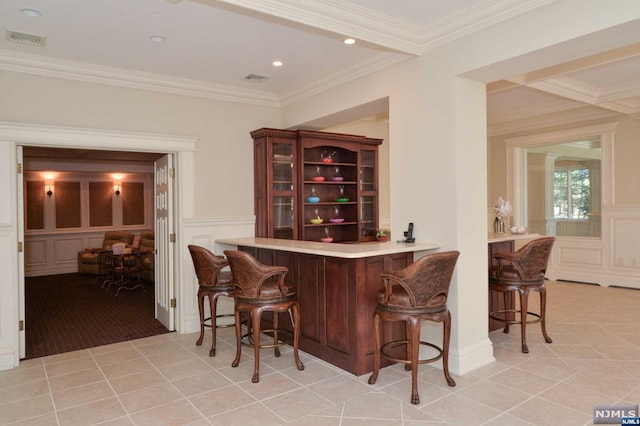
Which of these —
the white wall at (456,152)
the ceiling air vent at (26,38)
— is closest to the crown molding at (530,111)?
the white wall at (456,152)

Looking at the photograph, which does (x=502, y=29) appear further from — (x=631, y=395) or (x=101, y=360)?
(x=101, y=360)

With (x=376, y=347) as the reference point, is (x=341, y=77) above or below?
above

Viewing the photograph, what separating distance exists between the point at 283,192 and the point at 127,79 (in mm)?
2131

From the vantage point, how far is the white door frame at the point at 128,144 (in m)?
4.03

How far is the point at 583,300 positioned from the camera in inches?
236

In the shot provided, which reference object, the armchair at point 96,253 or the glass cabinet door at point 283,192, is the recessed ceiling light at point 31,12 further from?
the armchair at point 96,253

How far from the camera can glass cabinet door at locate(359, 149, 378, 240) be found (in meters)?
6.44

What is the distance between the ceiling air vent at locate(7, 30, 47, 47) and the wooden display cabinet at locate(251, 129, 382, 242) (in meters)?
2.33

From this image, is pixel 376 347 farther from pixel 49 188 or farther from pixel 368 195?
pixel 49 188

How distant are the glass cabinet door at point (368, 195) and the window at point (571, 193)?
145 inches

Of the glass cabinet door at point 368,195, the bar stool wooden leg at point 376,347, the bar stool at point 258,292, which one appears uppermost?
the glass cabinet door at point 368,195

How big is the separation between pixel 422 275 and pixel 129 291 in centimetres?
591

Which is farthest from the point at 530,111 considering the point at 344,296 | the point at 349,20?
the point at 344,296

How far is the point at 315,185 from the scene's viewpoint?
20.2 feet
